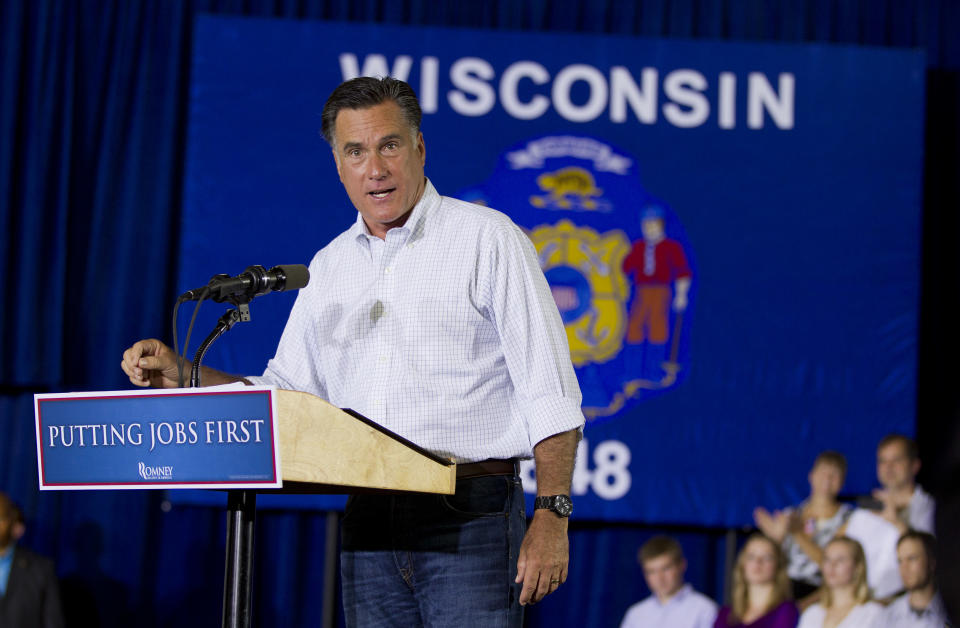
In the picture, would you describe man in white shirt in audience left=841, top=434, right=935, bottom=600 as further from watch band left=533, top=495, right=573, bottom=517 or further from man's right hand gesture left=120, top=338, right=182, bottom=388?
man's right hand gesture left=120, top=338, right=182, bottom=388

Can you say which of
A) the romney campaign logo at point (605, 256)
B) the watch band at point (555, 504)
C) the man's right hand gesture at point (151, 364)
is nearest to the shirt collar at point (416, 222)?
the man's right hand gesture at point (151, 364)

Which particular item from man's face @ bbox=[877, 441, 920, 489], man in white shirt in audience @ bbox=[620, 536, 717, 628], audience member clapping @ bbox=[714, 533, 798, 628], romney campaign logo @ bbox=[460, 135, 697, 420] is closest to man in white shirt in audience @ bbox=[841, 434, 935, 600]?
man's face @ bbox=[877, 441, 920, 489]

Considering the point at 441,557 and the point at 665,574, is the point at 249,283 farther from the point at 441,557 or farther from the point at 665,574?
the point at 665,574

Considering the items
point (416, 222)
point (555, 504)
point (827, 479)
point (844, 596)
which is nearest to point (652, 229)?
point (827, 479)

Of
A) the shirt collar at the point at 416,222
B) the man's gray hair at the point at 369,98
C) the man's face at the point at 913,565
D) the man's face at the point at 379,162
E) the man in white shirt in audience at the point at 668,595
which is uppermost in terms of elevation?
the man's gray hair at the point at 369,98

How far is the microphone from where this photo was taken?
1.54 meters

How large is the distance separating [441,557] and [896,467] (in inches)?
120

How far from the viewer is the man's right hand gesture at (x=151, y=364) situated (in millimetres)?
1662

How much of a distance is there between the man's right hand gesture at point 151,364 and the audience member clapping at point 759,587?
302 cm

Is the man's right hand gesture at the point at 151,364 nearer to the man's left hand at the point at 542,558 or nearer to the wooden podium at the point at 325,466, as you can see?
the wooden podium at the point at 325,466

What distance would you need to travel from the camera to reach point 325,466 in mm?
1393

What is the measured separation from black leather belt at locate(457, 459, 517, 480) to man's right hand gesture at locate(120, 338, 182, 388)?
0.48 metres

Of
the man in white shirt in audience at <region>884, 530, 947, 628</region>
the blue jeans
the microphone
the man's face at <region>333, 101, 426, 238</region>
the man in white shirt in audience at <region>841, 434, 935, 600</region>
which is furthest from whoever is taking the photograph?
the man in white shirt in audience at <region>841, 434, 935, 600</region>

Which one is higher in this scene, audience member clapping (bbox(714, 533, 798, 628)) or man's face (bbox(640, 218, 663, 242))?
man's face (bbox(640, 218, 663, 242))
